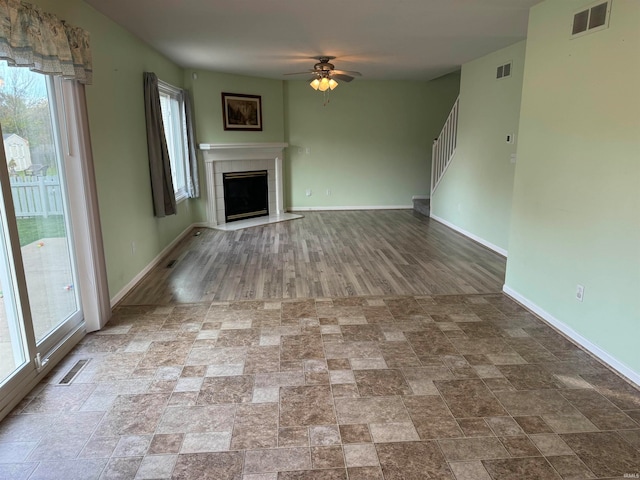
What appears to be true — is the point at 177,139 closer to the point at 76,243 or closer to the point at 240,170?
the point at 240,170

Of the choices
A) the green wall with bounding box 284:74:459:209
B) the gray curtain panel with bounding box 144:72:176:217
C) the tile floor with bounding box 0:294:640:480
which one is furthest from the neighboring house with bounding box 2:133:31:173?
the green wall with bounding box 284:74:459:209

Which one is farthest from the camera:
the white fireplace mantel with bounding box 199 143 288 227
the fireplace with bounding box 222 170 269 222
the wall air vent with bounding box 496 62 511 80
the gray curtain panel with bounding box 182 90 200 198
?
the fireplace with bounding box 222 170 269 222

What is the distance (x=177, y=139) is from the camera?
21.0ft

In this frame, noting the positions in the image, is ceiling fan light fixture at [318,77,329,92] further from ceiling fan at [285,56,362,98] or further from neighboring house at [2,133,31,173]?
neighboring house at [2,133,31,173]

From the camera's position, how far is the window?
6.11 m

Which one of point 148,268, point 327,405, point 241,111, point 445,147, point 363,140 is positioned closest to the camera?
point 327,405

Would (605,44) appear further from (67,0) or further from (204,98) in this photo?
(204,98)

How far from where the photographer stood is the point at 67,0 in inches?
117

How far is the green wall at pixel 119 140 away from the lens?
3406mm

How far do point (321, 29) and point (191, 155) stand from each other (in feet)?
10.6

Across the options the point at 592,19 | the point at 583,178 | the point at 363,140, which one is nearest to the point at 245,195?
the point at 363,140

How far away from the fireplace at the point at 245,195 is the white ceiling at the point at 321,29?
1997mm

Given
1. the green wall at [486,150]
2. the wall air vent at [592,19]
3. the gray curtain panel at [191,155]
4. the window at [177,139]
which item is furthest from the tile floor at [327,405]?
the gray curtain panel at [191,155]

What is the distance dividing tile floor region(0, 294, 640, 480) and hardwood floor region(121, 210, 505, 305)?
677 millimetres
